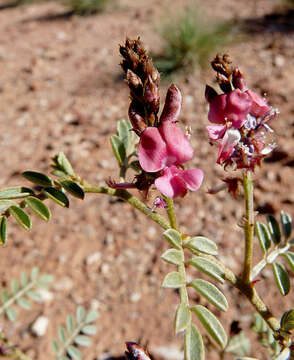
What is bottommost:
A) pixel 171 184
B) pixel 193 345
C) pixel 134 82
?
pixel 193 345

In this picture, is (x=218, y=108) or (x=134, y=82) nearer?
(x=134, y=82)

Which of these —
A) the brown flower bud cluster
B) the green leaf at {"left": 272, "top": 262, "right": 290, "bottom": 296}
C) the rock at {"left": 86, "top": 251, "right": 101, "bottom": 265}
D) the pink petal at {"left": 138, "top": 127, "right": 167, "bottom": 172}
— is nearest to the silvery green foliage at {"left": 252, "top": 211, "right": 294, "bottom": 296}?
the green leaf at {"left": 272, "top": 262, "right": 290, "bottom": 296}

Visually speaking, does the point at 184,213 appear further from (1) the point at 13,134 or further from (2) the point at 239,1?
(2) the point at 239,1

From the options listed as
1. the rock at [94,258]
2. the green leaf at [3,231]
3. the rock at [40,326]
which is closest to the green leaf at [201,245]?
the green leaf at [3,231]

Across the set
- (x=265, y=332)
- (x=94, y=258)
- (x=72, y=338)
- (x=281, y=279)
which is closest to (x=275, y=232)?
(x=281, y=279)

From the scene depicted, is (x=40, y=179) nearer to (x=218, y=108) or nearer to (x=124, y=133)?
(x=124, y=133)
